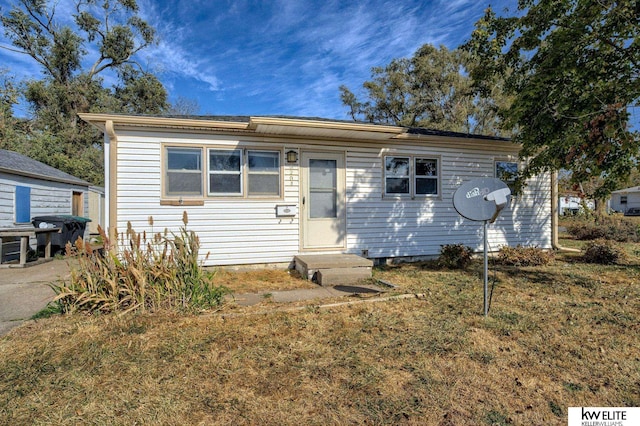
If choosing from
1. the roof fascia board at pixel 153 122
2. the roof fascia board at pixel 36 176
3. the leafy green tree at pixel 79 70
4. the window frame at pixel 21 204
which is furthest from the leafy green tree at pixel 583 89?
the leafy green tree at pixel 79 70

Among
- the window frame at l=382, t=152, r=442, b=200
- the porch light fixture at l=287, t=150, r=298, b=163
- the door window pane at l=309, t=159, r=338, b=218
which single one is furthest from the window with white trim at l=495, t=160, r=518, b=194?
the porch light fixture at l=287, t=150, r=298, b=163

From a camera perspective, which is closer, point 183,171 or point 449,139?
point 183,171

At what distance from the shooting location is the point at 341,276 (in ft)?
17.0

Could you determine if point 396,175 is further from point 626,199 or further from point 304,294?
point 626,199

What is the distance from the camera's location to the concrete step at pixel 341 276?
5.09 meters

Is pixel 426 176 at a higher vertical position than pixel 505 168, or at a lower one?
lower

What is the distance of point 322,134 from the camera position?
6.25 m

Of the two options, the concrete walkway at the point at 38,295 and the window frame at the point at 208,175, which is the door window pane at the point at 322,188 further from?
the concrete walkway at the point at 38,295

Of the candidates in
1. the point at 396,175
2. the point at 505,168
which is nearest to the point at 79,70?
the point at 396,175

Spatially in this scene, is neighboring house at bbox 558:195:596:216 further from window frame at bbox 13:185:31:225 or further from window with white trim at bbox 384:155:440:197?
window frame at bbox 13:185:31:225

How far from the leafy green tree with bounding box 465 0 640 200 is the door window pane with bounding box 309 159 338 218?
3.64 meters

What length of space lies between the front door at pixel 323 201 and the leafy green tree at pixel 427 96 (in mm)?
15031

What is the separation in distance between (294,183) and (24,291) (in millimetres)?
4714

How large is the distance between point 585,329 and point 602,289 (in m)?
2.07
